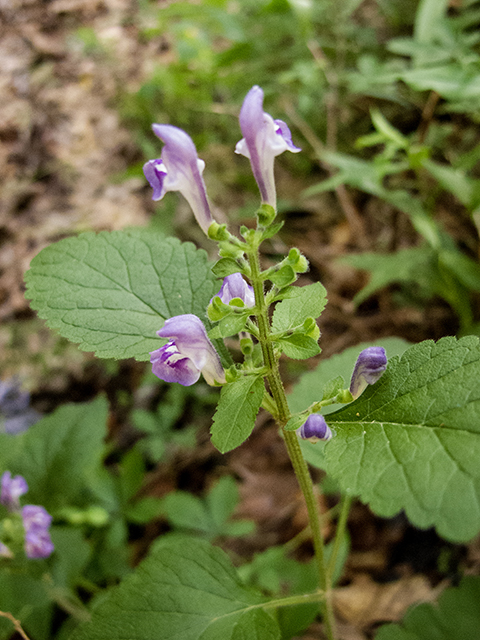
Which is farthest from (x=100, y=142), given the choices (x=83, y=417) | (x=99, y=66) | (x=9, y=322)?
(x=83, y=417)

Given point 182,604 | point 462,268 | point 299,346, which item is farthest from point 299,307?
point 462,268

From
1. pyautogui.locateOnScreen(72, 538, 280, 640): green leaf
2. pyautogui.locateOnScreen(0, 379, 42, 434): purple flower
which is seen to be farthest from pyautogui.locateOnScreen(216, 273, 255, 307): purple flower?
pyautogui.locateOnScreen(0, 379, 42, 434): purple flower

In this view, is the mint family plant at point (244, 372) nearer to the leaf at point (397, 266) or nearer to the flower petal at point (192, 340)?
the flower petal at point (192, 340)

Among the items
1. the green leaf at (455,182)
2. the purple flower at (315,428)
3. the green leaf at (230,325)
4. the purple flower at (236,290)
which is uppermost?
the green leaf at (230,325)

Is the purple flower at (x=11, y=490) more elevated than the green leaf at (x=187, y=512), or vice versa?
the purple flower at (x=11, y=490)

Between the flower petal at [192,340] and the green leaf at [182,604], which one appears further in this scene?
the green leaf at [182,604]

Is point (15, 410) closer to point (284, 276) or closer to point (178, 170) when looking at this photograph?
point (178, 170)

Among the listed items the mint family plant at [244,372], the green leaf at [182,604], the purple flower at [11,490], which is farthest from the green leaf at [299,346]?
the purple flower at [11,490]
